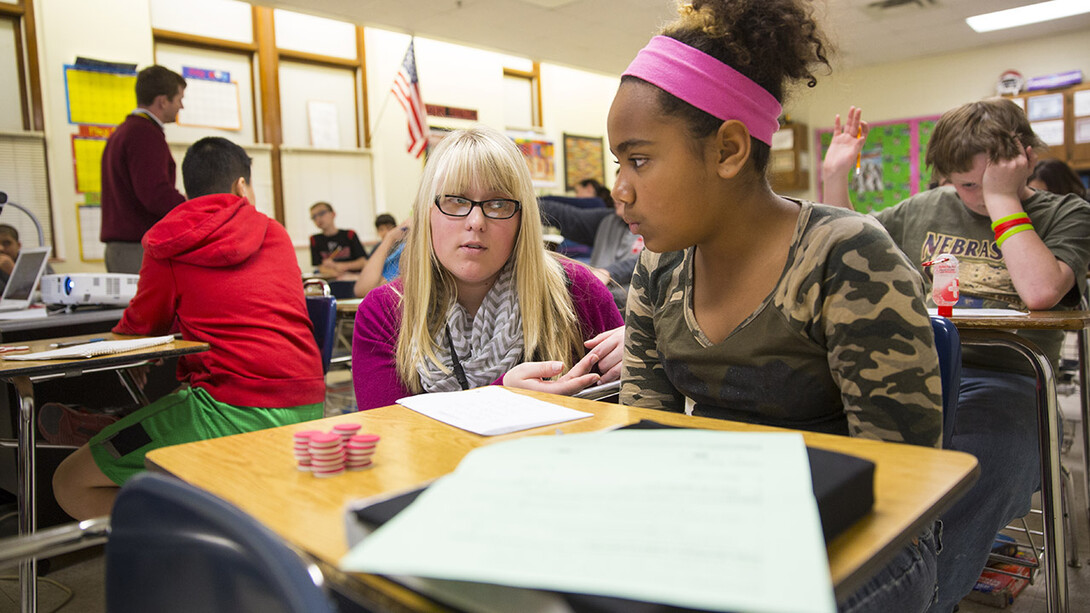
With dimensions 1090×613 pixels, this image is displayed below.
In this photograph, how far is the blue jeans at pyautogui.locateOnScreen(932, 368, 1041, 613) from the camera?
144 centimetres

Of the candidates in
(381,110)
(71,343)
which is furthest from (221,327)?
(381,110)

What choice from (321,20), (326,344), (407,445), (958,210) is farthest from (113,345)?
(321,20)

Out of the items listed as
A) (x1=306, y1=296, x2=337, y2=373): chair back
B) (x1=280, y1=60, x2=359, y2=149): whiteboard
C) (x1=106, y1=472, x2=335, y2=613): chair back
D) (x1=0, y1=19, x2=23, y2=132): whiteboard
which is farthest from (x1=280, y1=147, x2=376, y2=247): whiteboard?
(x1=106, y1=472, x2=335, y2=613): chair back

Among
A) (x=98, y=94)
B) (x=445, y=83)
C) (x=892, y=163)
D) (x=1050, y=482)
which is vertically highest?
(x=445, y=83)

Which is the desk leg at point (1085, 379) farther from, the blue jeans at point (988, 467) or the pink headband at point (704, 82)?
the pink headband at point (704, 82)

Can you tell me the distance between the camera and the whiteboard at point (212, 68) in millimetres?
6242

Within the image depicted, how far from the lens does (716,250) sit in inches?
43.2

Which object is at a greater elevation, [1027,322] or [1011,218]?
[1011,218]

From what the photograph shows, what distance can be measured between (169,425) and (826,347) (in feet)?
5.64

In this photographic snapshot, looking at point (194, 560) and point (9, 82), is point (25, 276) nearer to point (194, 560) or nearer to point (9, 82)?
point (9, 82)

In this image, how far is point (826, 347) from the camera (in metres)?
0.97

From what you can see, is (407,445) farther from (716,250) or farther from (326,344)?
(326,344)

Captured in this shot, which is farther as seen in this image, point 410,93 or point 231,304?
point 410,93

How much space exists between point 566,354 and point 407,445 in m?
0.86
